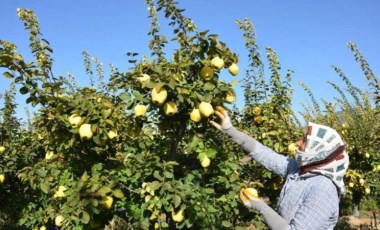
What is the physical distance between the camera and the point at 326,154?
7.36 feet

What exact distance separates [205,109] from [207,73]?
28 cm

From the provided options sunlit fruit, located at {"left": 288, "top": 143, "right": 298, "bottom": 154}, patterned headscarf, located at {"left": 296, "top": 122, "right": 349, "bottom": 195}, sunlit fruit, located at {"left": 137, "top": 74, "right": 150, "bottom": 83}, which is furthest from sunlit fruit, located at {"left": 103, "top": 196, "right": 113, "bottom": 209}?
sunlit fruit, located at {"left": 288, "top": 143, "right": 298, "bottom": 154}

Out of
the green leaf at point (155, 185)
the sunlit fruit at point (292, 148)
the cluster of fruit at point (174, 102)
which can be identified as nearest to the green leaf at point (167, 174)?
the green leaf at point (155, 185)

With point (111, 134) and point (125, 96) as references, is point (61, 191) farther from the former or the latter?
point (125, 96)

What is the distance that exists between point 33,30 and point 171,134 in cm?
159

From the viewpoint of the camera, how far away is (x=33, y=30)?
3426mm

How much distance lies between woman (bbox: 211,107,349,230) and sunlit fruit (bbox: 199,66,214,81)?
0.76 m

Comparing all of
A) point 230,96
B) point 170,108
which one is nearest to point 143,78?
point 170,108

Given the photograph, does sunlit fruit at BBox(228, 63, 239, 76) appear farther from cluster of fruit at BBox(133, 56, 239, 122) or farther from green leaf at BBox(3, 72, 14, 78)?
green leaf at BBox(3, 72, 14, 78)

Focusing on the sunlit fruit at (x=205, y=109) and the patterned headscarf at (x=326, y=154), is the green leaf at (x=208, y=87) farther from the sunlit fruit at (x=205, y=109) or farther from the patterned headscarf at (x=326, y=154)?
the patterned headscarf at (x=326, y=154)

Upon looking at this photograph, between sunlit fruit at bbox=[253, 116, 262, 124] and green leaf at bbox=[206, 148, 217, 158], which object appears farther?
sunlit fruit at bbox=[253, 116, 262, 124]

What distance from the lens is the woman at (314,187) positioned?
212 centimetres

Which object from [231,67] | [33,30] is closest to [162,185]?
[231,67]

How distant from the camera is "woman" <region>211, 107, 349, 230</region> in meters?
2.12
